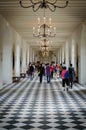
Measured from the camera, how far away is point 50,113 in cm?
1117

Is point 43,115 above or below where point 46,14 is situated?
below

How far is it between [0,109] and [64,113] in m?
2.36

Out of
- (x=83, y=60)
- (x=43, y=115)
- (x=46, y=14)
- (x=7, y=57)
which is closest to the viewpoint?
(x=43, y=115)

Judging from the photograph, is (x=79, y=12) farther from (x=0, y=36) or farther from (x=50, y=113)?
(x=50, y=113)

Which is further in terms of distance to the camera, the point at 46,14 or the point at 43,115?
the point at 46,14

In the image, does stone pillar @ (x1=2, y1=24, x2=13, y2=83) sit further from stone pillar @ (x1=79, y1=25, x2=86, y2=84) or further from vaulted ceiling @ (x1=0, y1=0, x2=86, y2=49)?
stone pillar @ (x1=79, y1=25, x2=86, y2=84)

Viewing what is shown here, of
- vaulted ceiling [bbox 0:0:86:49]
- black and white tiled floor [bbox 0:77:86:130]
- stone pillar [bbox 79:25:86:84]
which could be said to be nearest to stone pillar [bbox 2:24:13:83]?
vaulted ceiling [bbox 0:0:86:49]

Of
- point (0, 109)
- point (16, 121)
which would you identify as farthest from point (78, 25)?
point (16, 121)

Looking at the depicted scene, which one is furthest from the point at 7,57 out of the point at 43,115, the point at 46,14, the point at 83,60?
the point at 43,115

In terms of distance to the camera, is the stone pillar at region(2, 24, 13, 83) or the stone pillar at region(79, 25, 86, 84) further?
the stone pillar at region(2, 24, 13, 83)

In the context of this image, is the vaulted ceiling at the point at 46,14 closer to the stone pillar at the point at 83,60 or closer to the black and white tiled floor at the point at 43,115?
the stone pillar at the point at 83,60

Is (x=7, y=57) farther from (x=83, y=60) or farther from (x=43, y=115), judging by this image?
(x=43, y=115)

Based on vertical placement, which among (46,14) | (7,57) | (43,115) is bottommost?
(43,115)

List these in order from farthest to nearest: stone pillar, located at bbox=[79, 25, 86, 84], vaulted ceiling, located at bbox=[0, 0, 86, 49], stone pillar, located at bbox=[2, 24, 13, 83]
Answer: stone pillar, located at bbox=[2, 24, 13, 83]
stone pillar, located at bbox=[79, 25, 86, 84]
vaulted ceiling, located at bbox=[0, 0, 86, 49]
